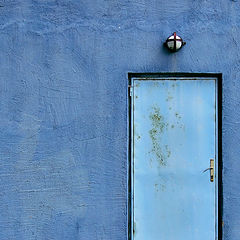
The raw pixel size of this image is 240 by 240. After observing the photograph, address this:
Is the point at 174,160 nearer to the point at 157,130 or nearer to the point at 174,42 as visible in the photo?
the point at 157,130

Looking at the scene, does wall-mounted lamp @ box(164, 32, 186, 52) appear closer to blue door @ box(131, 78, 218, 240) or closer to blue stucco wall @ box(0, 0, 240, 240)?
blue stucco wall @ box(0, 0, 240, 240)

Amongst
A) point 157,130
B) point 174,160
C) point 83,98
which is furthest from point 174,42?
point 174,160

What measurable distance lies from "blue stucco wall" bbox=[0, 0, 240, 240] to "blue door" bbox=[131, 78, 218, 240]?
14cm

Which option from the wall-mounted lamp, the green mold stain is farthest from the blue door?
the wall-mounted lamp

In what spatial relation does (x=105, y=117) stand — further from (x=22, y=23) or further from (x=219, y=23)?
(x=219, y=23)

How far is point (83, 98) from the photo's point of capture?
12.1 ft

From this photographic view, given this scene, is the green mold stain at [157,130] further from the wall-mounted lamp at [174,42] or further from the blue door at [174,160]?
the wall-mounted lamp at [174,42]

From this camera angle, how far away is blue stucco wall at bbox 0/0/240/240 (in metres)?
3.67

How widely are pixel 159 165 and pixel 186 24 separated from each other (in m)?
1.61

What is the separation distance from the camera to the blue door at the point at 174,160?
12.1 ft

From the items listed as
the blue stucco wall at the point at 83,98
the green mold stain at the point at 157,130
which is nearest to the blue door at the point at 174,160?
the green mold stain at the point at 157,130

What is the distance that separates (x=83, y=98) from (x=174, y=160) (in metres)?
1.23

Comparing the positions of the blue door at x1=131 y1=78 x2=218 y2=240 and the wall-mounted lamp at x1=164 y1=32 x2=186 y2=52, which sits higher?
the wall-mounted lamp at x1=164 y1=32 x2=186 y2=52

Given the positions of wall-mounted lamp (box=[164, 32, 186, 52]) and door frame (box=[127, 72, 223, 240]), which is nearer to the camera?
wall-mounted lamp (box=[164, 32, 186, 52])
